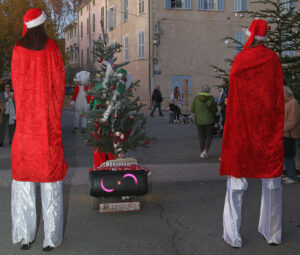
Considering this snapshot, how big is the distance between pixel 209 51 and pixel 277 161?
90.3ft

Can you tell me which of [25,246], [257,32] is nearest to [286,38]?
[257,32]

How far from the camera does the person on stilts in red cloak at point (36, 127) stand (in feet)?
13.9

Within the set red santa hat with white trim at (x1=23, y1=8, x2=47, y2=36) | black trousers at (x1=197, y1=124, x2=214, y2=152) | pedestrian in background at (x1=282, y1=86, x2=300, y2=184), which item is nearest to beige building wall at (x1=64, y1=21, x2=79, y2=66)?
black trousers at (x1=197, y1=124, x2=214, y2=152)

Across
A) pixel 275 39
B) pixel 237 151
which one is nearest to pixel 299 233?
pixel 237 151

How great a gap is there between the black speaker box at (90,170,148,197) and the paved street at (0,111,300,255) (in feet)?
1.04

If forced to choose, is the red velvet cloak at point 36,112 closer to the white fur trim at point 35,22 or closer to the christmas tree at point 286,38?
the white fur trim at point 35,22

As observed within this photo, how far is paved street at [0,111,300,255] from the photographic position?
4430 mm

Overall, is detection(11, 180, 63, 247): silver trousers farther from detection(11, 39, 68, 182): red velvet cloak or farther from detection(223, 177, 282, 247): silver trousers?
detection(223, 177, 282, 247): silver trousers

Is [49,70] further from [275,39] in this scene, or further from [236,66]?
[275,39]

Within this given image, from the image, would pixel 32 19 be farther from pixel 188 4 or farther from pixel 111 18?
pixel 111 18

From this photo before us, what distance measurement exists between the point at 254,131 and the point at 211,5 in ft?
92.0

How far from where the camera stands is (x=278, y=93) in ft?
14.6

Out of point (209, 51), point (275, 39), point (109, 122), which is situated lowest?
point (109, 122)

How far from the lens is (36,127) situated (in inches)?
167
